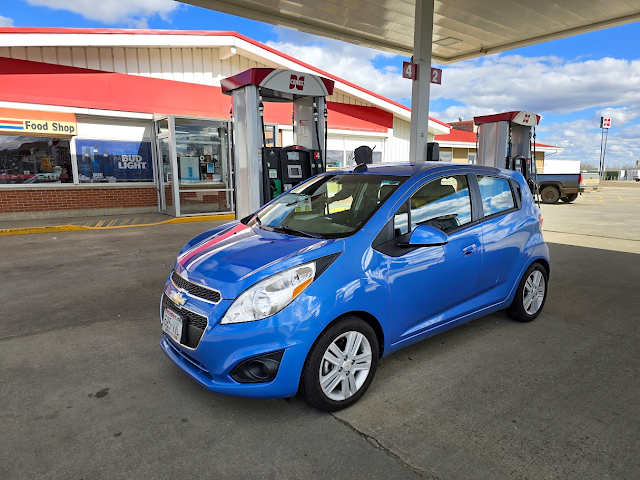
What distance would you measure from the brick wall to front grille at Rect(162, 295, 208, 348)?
10478 millimetres

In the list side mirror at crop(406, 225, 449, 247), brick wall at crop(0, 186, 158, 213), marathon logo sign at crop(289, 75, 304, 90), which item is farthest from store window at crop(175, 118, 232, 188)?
side mirror at crop(406, 225, 449, 247)

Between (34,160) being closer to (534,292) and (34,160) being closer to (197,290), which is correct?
(197,290)

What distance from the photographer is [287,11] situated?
345 inches

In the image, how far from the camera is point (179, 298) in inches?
112

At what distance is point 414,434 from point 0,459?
2.34m

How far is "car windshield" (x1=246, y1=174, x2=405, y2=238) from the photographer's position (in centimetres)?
320

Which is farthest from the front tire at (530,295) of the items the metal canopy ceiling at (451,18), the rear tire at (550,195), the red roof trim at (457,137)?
the red roof trim at (457,137)

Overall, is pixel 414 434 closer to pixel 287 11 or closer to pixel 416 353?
pixel 416 353

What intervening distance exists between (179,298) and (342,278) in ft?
3.63

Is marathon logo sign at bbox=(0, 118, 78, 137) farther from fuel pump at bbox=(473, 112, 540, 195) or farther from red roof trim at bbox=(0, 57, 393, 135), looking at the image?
fuel pump at bbox=(473, 112, 540, 195)

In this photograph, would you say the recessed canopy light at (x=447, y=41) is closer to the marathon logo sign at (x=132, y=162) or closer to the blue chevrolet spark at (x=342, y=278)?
the blue chevrolet spark at (x=342, y=278)

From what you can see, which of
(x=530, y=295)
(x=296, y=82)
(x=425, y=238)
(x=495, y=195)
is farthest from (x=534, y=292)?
(x=296, y=82)

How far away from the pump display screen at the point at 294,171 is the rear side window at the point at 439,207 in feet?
13.5

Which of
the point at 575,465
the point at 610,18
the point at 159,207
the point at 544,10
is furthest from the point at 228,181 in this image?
the point at 575,465
